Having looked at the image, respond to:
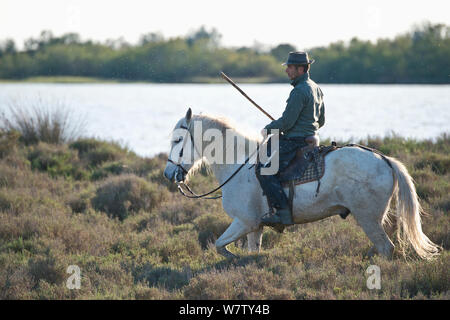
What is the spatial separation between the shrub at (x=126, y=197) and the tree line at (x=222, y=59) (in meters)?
27.2

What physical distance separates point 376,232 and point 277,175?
58.7 inches

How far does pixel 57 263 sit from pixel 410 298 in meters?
4.83

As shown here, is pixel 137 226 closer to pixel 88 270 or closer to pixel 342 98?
pixel 88 270

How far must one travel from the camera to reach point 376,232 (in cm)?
641

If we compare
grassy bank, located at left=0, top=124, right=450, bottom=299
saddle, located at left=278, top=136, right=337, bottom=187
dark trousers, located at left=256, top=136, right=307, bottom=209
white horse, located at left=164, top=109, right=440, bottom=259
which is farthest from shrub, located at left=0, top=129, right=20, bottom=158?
saddle, located at left=278, top=136, right=337, bottom=187

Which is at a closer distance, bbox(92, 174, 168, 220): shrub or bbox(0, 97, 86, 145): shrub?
bbox(92, 174, 168, 220): shrub

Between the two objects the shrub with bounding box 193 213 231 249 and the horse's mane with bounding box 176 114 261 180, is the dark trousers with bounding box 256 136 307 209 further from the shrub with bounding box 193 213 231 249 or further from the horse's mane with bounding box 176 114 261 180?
the shrub with bounding box 193 213 231 249

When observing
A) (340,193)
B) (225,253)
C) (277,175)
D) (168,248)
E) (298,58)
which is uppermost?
(298,58)

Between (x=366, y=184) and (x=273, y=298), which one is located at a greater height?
(x=366, y=184)

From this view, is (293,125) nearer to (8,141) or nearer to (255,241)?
(255,241)

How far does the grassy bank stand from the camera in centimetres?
611

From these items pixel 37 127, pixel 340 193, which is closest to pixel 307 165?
pixel 340 193
